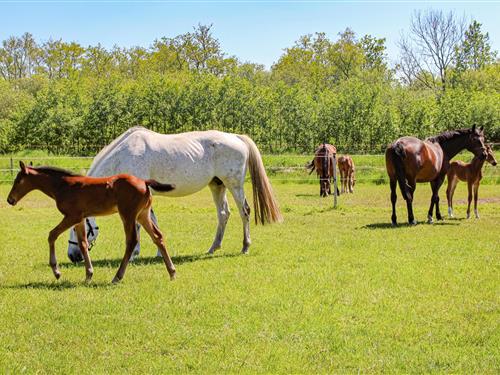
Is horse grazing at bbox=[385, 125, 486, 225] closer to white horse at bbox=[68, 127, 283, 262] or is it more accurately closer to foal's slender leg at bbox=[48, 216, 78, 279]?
white horse at bbox=[68, 127, 283, 262]

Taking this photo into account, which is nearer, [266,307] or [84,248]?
[266,307]

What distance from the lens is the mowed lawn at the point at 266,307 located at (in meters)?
4.60

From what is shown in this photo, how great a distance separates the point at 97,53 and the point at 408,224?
49.4m

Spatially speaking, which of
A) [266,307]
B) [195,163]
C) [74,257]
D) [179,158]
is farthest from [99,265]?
[266,307]

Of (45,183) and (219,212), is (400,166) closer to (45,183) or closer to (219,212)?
(219,212)

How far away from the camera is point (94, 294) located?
262 inches

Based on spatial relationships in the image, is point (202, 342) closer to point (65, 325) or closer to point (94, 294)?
point (65, 325)

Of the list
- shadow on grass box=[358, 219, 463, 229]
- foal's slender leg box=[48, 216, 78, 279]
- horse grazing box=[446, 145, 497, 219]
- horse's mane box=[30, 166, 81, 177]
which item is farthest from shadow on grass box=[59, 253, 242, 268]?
horse grazing box=[446, 145, 497, 219]

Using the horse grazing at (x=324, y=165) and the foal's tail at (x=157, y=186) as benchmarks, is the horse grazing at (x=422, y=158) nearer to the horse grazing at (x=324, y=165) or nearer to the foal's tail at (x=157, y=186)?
the horse grazing at (x=324, y=165)

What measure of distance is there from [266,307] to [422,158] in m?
8.04

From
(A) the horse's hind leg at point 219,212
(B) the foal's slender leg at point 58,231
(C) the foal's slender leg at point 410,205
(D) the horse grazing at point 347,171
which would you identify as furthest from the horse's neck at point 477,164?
(B) the foal's slender leg at point 58,231

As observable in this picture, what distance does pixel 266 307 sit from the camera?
236 inches

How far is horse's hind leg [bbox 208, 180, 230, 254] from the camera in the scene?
384 inches

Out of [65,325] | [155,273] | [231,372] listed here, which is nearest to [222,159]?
[155,273]
